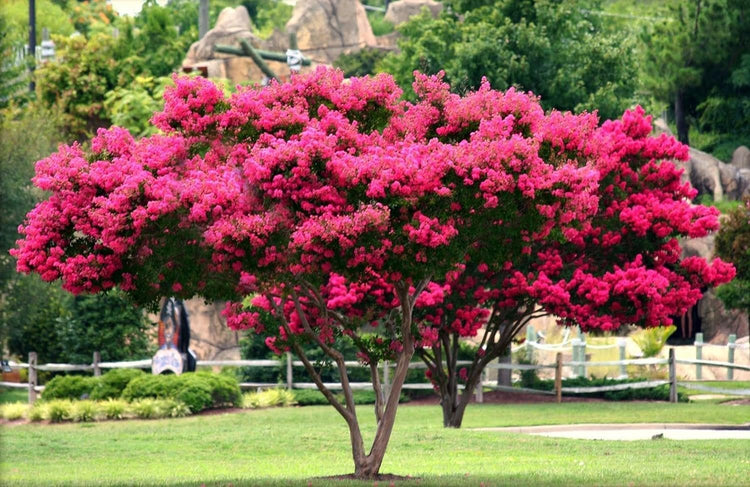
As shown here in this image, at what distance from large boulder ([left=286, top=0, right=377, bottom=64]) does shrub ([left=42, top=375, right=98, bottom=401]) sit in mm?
38312

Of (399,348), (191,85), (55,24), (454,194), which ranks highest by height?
(55,24)

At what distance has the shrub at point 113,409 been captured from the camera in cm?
2797

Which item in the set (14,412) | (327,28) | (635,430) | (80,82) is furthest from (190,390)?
(327,28)

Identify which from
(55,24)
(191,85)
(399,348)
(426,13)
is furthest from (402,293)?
(55,24)

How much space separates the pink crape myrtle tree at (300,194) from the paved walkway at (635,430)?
31.4 ft

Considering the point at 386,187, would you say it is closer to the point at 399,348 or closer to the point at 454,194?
the point at 454,194

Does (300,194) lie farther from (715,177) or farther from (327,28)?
(327,28)

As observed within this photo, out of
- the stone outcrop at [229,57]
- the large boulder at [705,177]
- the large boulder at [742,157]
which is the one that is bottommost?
the large boulder at [705,177]

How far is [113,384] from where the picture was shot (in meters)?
29.8

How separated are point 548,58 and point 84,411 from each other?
1933 cm

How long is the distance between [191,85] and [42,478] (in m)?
6.08

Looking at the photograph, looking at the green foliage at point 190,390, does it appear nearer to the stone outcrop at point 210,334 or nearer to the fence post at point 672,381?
the fence post at point 672,381

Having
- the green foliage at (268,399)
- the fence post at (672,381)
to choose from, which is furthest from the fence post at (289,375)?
the fence post at (672,381)

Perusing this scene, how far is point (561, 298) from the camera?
2123 cm
